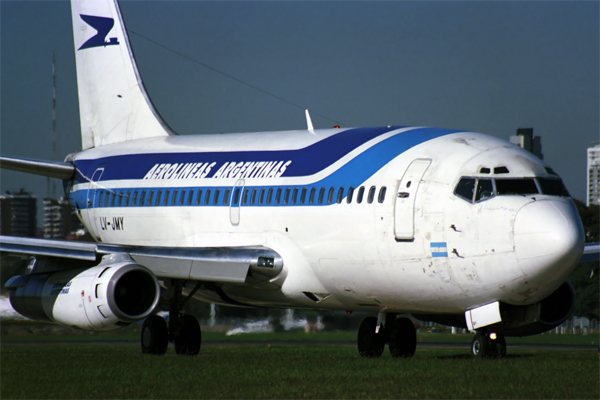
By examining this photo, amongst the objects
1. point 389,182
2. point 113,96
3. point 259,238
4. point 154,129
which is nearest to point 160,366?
point 259,238

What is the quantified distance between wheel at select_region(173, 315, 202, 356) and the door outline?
2.65 m

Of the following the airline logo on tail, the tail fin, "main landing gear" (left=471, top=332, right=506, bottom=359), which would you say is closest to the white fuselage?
"main landing gear" (left=471, top=332, right=506, bottom=359)

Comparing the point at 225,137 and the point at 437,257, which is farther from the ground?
the point at 225,137

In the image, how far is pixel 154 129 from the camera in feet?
82.8

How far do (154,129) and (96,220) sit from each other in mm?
2951

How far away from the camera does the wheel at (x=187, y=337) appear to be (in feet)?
68.3

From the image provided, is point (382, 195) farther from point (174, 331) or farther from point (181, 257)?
point (174, 331)

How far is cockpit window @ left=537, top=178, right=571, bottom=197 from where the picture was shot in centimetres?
1538

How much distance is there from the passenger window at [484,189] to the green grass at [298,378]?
2751mm

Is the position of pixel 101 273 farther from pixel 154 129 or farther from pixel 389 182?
pixel 154 129

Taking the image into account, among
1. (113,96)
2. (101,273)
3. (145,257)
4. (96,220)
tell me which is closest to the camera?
(101,273)

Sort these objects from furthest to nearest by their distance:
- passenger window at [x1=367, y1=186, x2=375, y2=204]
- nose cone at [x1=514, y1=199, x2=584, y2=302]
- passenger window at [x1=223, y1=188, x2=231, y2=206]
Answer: passenger window at [x1=223, y1=188, x2=231, y2=206]
passenger window at [x1=367, y1=186, x2=375, y2=204]
nose cone at [x1=514, y1=199, x2=584, y2=302]

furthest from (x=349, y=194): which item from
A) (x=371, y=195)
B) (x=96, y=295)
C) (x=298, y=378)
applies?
(x=96, y=295)

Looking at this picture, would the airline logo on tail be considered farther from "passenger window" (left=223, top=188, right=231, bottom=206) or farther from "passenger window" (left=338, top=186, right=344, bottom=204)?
"passenger window" (left=338, top=186, right=344, bottom=204)
